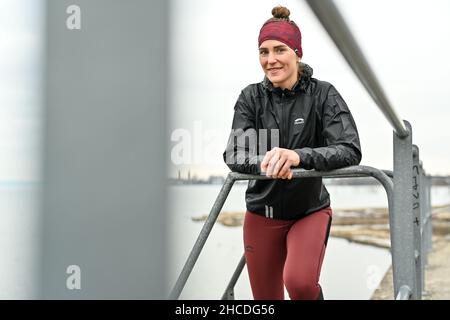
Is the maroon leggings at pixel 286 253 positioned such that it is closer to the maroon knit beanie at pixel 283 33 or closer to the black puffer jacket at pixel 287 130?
the black puffer jacket at pixel 287 130

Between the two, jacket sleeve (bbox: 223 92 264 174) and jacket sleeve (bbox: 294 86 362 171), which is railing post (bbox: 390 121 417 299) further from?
jacket sleeve (bbox: 223 92 264 174)

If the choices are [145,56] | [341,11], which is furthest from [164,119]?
[341,11]

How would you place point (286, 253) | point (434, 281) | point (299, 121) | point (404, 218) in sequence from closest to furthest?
1. point (404, 218)
2. point (299, 121)
3. point (286, 253)
4. point (434, 281)

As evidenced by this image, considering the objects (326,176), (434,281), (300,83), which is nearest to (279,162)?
(326,176)

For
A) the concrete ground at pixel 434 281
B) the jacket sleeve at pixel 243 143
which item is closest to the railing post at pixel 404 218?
the jacket sleeve at pixel 243 143

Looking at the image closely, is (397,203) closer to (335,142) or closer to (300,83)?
(335,142)

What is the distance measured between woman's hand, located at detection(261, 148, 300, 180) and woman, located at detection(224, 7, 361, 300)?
0.17ft

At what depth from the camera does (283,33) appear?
3.66 ft

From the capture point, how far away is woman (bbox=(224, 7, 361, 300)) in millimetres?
1089

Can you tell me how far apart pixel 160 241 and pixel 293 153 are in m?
0.27

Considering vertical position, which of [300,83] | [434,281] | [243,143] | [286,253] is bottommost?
[434,281]

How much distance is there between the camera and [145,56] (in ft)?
3.13

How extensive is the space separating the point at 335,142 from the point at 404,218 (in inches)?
7.1
